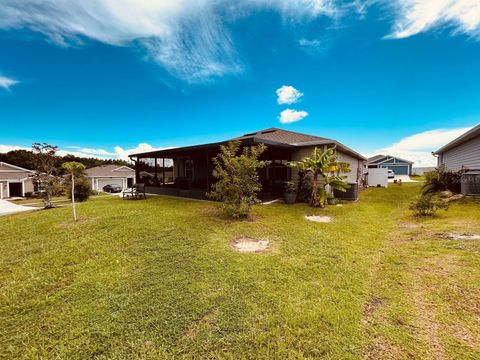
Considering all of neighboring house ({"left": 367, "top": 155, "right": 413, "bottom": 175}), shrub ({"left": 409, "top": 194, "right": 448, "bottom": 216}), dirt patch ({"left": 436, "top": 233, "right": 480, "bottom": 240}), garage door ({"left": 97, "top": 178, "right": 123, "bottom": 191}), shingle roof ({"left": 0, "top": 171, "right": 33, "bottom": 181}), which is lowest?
dirt patch ({"left": 436, "top": 233, "right": 480, "bottom": 240})

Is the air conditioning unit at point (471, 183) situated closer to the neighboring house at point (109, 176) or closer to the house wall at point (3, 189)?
the neighboring house at point (109, 176)

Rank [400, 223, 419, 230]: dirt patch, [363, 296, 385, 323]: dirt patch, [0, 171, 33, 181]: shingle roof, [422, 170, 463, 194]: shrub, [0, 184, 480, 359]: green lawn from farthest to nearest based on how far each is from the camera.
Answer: [0, 171, 33, 181]: shingle roof, [422, 170, 463, 194]: shrub, [400, 223, 419, 230]: dirt patch, [363, 296, 385, 323]: dirt patch, [0, 184, 480, 359]: green lawn

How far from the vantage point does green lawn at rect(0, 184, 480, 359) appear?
6.79ft

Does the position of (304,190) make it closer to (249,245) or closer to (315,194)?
(315,194)

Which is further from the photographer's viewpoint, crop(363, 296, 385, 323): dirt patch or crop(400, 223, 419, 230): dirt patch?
crop(400, 223, 419, 230): dirt patch

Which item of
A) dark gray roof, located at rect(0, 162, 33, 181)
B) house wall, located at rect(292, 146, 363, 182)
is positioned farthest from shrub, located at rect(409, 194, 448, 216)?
dark gray roof, located at rect(0, 162, 33, 181)

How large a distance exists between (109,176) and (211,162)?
100 feet

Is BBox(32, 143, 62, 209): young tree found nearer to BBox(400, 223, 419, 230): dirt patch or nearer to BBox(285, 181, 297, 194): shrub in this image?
BBox(285, 181, 297, 194): shrub

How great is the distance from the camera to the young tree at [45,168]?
36.2 ft

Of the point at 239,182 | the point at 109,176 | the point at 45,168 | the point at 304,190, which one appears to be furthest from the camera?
the point at 109,176

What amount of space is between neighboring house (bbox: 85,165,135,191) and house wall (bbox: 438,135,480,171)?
137ft

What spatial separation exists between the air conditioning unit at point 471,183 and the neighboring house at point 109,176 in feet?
135

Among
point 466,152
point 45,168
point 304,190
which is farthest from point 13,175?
point 466,152

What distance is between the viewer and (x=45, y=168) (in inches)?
444
